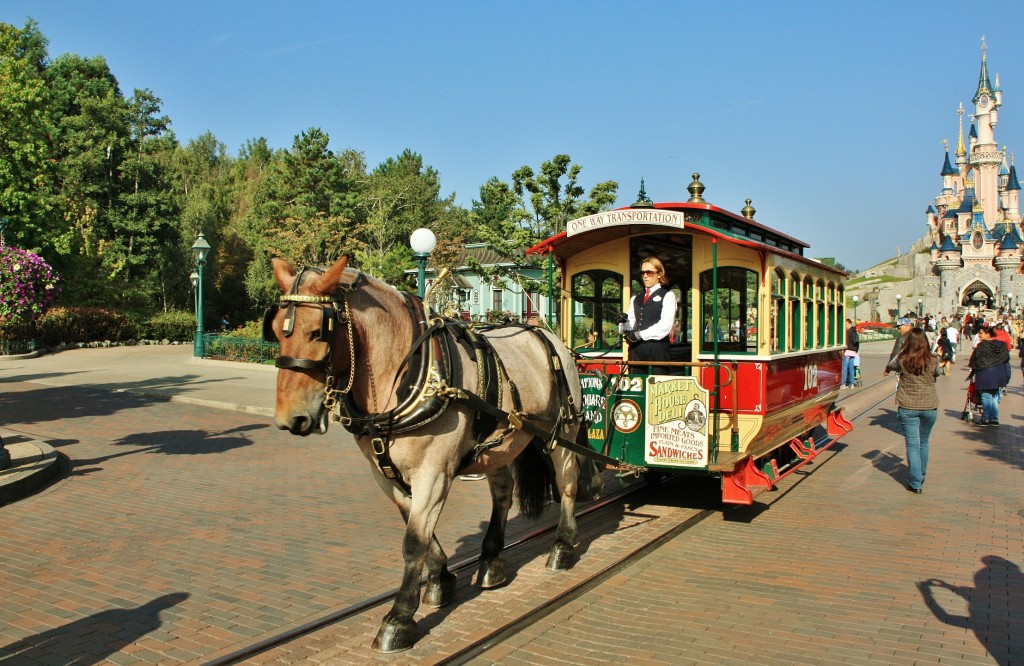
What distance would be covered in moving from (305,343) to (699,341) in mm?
5093

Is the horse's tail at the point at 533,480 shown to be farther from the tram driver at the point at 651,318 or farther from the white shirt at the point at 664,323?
the white shirt at the point at 664,323

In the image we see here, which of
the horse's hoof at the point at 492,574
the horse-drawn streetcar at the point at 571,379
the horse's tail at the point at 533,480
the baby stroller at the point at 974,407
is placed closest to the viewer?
the horse-drawn streetcar at the point at 571,379

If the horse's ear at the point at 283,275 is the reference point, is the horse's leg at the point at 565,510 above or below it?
below

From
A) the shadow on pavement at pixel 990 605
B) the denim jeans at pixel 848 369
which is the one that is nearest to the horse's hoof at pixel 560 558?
the shadow on pavement at pixel 990 605

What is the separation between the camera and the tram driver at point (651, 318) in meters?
7.10

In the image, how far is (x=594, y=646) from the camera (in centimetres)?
445

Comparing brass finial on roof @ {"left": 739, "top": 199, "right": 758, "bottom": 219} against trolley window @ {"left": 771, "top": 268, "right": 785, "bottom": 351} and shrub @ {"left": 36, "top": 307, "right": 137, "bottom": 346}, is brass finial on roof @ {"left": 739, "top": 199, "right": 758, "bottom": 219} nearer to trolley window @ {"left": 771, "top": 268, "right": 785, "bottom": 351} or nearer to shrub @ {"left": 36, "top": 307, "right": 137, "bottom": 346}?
trolley window @ {"left": 771, "top": 268, "right": 785, "bottom": 351}

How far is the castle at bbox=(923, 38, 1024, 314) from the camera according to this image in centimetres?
9806

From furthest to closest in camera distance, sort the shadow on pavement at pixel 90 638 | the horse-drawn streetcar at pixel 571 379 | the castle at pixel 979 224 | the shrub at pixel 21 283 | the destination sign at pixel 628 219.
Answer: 1. the castle at pixel 979 224
2. the shrub at pixel 21 283
3. the destination sign at pixel 628 219
4. the shadow on pavement at pixel 90 638
5. the horse-drawn streetcar at pixel 571 379

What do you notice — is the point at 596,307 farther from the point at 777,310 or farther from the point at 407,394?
the point at 407,394

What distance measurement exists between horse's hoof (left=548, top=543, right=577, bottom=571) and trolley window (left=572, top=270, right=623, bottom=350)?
3.06 m

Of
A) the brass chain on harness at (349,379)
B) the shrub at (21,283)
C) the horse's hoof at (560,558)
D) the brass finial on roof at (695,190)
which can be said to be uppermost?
the brass finial on roof at (695,190)

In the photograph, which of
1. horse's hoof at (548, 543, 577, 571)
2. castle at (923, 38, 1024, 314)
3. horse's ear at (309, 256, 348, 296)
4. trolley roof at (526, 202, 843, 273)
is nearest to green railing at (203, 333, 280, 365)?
trolley roof at (526, 202, 843, 273)

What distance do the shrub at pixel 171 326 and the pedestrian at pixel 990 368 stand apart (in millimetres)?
34857
